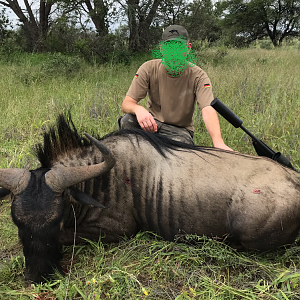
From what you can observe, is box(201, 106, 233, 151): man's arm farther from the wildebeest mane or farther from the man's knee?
the wildebeest mane

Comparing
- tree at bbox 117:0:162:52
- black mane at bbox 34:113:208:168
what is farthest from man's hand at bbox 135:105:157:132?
tree at bbox 117:0:162:52

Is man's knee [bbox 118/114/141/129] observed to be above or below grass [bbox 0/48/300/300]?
above

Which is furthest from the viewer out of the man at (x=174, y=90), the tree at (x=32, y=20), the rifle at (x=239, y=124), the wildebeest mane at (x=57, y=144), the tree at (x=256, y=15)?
the tree at (x=256, y=15)

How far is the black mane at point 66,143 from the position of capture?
7.75 ft

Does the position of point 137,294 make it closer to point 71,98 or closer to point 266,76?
point 71,98

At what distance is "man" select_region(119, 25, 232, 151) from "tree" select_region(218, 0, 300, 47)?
20.4m

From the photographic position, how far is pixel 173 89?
3393mm

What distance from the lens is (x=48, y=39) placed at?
11648 millimetres

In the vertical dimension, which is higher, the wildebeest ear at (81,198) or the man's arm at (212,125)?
the man's arm at (212,125)

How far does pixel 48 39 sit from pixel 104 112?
852 cm

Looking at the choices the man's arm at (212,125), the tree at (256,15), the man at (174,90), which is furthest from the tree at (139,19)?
the tree at (256,15)

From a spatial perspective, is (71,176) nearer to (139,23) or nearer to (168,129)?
(168,129)

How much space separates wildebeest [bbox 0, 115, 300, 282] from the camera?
212 cm

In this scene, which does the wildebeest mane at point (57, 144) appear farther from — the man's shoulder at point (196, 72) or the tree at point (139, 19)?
the tree at point (139, 19)
